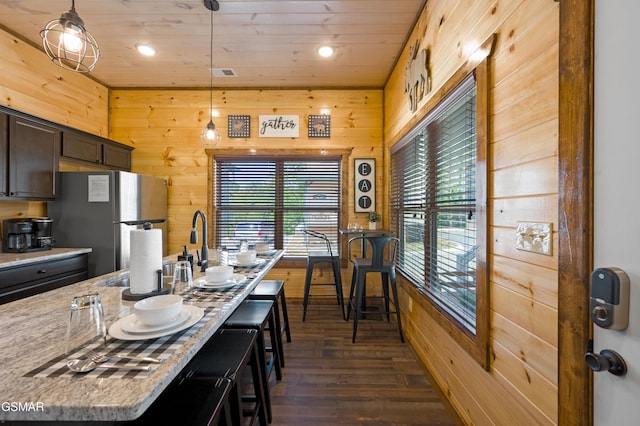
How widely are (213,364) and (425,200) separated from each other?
197cm

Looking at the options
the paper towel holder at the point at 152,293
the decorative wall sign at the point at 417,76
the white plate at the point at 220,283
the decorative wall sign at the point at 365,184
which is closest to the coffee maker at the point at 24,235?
the paper towel holder at the point at 152,293

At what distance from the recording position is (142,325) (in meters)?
0.96

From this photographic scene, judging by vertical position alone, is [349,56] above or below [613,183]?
above

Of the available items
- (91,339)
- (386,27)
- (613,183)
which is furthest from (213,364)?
(386,27)

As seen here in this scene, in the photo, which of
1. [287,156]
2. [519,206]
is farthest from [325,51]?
[519,206]

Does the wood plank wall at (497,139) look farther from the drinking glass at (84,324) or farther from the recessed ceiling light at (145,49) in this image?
the drinking glass at (84,324)

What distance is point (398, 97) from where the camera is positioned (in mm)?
3230

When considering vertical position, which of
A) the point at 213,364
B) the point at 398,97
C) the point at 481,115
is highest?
the point at 398,97

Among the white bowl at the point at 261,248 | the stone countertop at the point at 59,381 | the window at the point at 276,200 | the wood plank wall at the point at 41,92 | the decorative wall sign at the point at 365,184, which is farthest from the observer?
the window at the point at 276,200

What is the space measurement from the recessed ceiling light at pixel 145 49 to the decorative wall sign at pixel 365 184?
2703mm

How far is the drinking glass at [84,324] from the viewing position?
0.83 meters

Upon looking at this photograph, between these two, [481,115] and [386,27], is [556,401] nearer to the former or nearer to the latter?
[481,115]

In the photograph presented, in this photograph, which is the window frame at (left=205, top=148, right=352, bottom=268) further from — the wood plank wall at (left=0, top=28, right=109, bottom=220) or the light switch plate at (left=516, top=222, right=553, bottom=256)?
the light switch plate at (left=516, top=222, right=553, bottom=256)

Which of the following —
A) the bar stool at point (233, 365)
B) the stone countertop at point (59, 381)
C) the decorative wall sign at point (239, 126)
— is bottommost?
the bar stool at point (233, 365)
